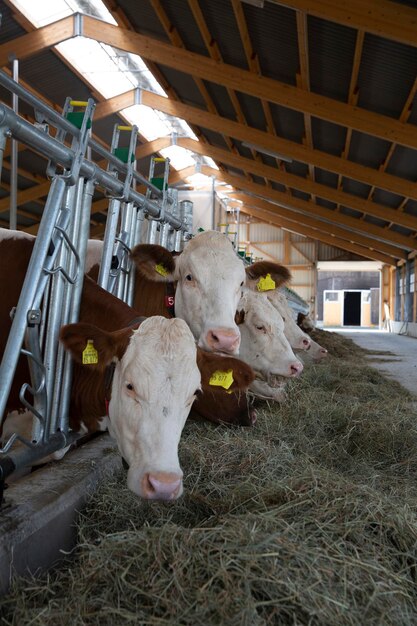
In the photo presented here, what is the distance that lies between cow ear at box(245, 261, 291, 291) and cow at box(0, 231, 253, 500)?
6.84ft

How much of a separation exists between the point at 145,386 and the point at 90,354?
1.14ft

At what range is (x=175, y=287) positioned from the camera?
14.2 feet

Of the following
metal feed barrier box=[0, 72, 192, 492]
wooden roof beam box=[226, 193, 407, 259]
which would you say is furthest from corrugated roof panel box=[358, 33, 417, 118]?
wooden roof beam box=[226, 193, 407, 259]

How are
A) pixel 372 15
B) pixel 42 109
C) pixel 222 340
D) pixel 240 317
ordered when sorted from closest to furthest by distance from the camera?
1. pixel 42 109
2. pixel 222 340
3. pixel 240 317
4. pixel 372 15

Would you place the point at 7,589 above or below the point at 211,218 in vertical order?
below

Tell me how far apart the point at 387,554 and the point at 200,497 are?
31.3 inches

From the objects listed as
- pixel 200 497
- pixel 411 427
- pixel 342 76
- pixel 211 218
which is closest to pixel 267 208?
pixel 211 218

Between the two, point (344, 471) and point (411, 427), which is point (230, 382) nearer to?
point (344, 471)

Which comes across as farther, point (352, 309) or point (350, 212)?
point (352, 309)

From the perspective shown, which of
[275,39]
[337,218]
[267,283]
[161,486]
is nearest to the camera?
[161,486]

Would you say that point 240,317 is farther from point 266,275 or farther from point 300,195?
point 300,195

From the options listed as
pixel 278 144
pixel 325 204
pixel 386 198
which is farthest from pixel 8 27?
pixel 325 204

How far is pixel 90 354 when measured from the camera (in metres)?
2.67

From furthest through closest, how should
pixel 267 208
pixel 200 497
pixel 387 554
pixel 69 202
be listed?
pixel 267 208, pixel 69 202, pixel 200 497, pixel 387 554
